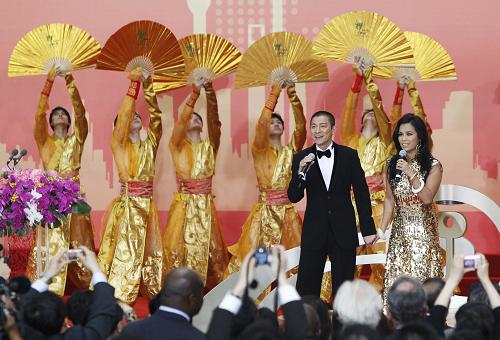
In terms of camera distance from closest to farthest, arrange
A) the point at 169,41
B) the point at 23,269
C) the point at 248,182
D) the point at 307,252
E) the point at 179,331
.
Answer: the point at 179,331
the point at 307,252
the point at 169,41
the point at 23,269
the point at 248,182

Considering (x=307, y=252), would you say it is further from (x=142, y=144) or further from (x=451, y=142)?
(x=451, y=142)

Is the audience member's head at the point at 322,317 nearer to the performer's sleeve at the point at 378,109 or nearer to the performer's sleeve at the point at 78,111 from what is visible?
the performer's sleeve at the point at 378,109

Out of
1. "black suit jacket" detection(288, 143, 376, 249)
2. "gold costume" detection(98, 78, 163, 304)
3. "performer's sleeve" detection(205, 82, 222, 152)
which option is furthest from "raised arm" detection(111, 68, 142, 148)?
"black suit jacket" detection(288, 143, 376, 249)

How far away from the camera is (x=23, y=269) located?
752cm

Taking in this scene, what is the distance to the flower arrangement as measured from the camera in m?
5.69

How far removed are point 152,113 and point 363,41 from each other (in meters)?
1.62

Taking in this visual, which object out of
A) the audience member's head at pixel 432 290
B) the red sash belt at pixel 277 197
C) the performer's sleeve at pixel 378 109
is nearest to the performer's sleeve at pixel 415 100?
the performer's sleeve at pixel 378 109

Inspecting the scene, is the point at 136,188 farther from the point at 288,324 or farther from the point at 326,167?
the point at 288,324

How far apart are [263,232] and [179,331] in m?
4.05

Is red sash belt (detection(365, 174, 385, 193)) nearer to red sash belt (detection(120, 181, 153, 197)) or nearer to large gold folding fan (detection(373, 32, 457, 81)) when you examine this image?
large gold folding fan (detection(373, 32, 457, 81))

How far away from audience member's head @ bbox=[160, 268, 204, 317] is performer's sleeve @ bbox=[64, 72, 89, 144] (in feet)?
13.7

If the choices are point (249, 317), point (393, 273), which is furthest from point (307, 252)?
point (249, 317)

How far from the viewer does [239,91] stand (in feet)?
26.7

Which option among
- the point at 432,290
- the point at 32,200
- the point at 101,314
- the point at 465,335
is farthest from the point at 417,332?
the point at 32,200
